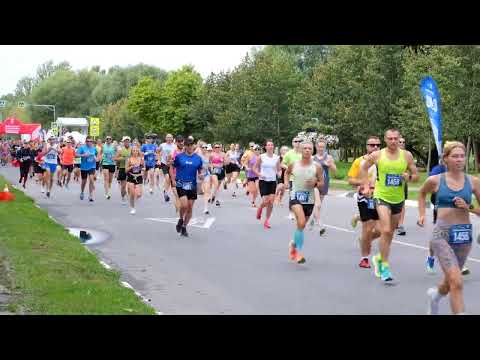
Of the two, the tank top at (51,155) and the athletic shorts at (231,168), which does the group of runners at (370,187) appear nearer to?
the tank top at (51,155)

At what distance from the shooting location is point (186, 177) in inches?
591

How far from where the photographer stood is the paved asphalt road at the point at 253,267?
8.79 m

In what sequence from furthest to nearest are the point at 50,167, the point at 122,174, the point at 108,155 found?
the point at 50,167 < the point at 108,155 < the point at 122,174

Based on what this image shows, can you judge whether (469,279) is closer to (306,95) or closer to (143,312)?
(143,312)

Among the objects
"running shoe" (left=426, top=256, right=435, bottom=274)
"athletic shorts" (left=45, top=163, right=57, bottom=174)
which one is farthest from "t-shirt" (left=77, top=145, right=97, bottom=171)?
"running shoe" (left=426, top=256, right=435, bottom=274)

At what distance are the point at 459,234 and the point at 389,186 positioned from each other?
2782 millimetres

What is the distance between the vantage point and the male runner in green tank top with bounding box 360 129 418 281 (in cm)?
1005

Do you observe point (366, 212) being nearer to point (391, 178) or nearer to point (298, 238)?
point (298, 238)

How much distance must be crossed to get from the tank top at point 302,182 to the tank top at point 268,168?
16.9 feet

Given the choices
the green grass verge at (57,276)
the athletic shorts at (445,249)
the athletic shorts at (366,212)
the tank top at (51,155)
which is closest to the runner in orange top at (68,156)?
the tank top at (51,155)

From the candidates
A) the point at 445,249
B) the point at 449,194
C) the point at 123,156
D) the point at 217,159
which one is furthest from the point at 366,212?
the point at 217,159

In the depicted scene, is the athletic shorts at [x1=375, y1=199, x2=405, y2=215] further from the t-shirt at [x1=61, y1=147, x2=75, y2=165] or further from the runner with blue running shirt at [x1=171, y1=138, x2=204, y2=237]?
the t-shirt at [x1=61, y1=147, x2=75, y2=165]
